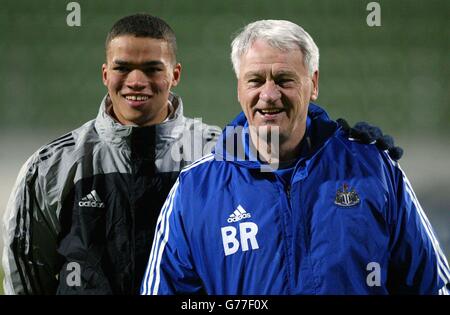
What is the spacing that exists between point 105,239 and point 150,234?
15 cm

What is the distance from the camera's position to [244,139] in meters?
1.93

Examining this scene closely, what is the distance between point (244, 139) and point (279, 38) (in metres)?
0.32

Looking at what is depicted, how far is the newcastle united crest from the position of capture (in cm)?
187

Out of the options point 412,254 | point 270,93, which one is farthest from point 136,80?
point 412,254

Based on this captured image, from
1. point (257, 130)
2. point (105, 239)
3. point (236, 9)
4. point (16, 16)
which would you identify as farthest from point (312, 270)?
point (16, 16)

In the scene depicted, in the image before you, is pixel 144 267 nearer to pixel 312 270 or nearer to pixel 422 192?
pixel 312 270

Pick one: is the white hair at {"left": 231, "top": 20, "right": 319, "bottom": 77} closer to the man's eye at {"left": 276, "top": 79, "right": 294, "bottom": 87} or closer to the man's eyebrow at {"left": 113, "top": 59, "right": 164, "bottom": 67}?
the man's eye at {"left": 276, "top": 79, "right": 294, "bottom": 87}

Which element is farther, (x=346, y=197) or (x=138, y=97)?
(x=138, y=97)

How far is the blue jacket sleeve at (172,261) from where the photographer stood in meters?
1.85

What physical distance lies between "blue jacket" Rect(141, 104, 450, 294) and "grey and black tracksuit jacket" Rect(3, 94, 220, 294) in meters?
0.18

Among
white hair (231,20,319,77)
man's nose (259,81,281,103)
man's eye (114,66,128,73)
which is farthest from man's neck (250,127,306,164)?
man's eye (114,66,128,73)

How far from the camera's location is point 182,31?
7.65ft

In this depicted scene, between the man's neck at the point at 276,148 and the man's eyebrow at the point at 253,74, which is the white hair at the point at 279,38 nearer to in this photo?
the man's eyebrow at the point at 253,74

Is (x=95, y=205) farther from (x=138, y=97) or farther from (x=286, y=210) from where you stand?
(x=286, y=210)
